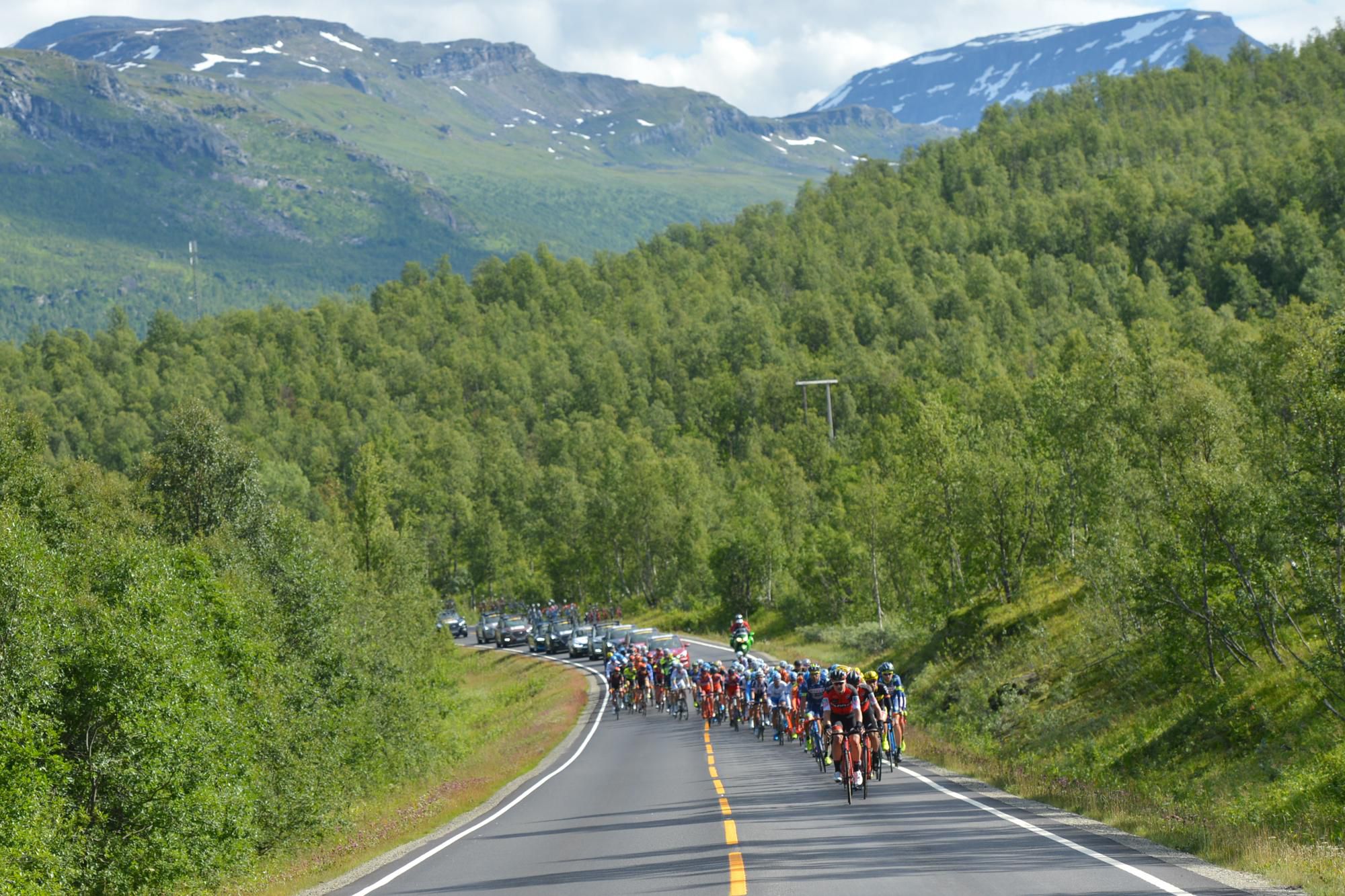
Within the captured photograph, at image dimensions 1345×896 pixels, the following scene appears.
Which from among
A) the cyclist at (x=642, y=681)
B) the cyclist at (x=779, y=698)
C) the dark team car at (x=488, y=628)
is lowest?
the dark team car at (x=488, y=628)

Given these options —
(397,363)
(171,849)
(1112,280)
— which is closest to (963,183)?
(1112,280)

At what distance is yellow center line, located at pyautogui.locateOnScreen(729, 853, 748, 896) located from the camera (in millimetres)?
11627

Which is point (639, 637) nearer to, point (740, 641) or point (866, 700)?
point (740, 641)

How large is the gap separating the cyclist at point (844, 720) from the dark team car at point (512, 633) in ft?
204

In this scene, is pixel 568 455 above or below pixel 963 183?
below

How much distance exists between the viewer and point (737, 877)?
40.8 feet

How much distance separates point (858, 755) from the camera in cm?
1911

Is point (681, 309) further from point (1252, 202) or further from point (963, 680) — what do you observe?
point (963, 680)

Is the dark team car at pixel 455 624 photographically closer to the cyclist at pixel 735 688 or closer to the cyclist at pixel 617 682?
the cyclist at pixel 617 682

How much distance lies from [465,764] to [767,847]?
24938 mm

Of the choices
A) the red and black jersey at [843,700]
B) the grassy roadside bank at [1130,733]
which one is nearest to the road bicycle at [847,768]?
the red and black jersey at [843,700]

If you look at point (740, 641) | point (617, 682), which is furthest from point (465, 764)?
point (740, 641)

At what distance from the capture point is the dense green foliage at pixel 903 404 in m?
25.1

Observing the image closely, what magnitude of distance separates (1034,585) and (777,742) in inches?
538
